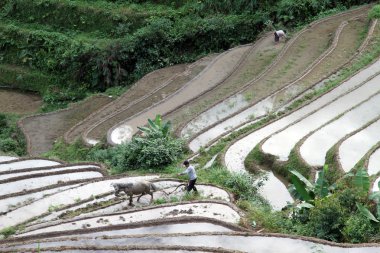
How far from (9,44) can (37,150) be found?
1230 centimetres

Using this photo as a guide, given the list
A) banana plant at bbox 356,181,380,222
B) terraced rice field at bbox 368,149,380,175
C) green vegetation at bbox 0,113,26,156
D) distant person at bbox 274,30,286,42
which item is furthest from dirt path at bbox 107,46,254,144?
banana plant at bbox 356,181,380,222

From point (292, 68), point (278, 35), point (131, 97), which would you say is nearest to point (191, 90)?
point (131, 97)

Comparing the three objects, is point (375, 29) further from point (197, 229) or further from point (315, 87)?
point (197, 229)

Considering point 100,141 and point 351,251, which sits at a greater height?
point 351,251

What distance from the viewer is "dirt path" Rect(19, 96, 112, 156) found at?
28375mm

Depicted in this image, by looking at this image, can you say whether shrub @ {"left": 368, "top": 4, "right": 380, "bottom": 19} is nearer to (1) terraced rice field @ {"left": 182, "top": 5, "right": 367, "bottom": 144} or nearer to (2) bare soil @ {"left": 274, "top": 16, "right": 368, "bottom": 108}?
(2) bare soil @ {"left": 274, "top": 16, "right": 368, "bottom": 108}

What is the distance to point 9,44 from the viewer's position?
38.1 m

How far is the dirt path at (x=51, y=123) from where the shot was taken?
93.1 feet

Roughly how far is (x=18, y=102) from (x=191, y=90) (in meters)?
11.1

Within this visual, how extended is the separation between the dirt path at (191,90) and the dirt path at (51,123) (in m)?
4.11


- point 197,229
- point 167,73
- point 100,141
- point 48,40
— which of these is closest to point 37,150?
point 100,141

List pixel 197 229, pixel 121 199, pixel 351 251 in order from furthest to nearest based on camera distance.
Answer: pixel 121 199, pixel 197 229, pixel 351 251

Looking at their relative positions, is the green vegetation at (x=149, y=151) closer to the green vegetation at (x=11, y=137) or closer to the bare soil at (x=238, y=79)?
the bare soil at (x=238, y=79)

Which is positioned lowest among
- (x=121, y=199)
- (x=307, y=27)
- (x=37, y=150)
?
(x=37, y=150)
